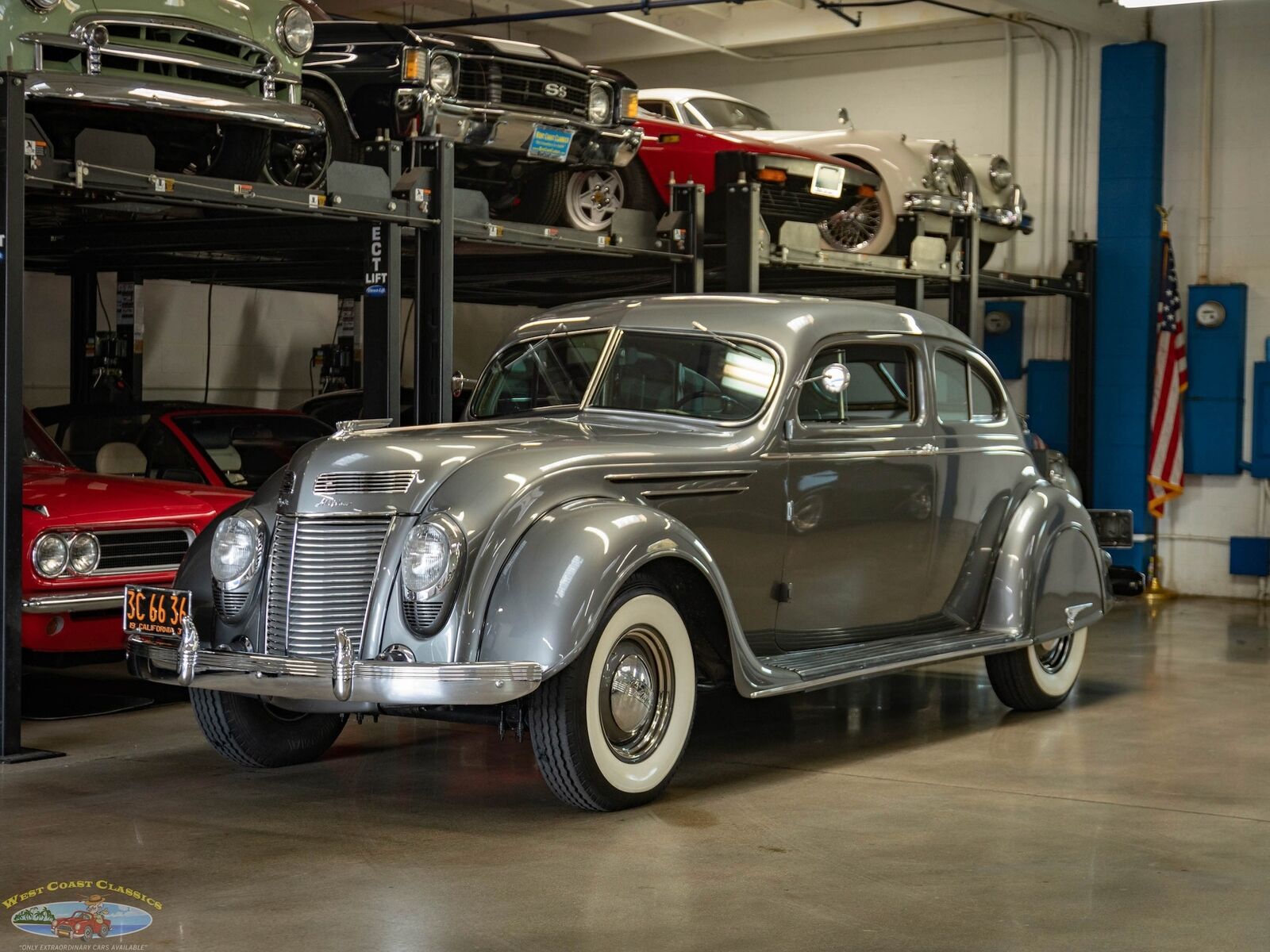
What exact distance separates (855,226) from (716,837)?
7.19 meters

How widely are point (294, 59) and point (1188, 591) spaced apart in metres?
9.07

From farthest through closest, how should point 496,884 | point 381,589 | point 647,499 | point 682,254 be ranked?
point 682,254, point 647,499, point 381,589, point 496,884

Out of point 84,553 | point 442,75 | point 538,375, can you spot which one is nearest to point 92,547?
point 84,553

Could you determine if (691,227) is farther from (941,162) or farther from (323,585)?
(323,585)

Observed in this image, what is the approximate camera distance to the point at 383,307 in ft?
26.0

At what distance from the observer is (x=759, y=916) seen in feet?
13.4

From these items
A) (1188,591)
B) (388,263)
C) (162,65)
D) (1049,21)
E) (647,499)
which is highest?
(1049,21)

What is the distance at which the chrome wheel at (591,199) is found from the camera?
9.52 metres

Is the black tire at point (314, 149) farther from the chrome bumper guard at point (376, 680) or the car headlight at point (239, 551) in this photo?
the chrome bumper guard at point (376, 680)

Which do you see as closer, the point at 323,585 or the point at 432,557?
the point at 432,557

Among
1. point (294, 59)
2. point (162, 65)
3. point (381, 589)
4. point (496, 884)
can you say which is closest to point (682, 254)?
point (294, 59)

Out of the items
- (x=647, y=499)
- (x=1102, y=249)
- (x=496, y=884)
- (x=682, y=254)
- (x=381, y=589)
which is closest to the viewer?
(x=496, y=884)

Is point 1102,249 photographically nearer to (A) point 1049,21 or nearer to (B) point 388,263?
(A) point 1049,21

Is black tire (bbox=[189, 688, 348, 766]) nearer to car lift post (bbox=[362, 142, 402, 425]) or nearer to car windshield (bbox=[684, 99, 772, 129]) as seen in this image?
car lift post (bbox=[362, 142, 402, 425])
